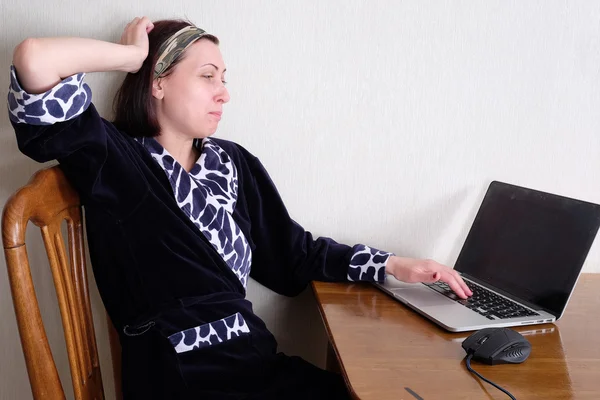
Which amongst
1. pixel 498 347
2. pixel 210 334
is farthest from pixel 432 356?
pixel 210 334

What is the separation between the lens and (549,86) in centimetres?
140

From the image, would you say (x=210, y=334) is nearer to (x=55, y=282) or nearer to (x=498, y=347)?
(x=55, y=282)

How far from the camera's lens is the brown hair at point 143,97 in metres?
1.12

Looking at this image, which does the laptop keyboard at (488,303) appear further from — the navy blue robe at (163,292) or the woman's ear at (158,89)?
the woman's ear at (158,89)

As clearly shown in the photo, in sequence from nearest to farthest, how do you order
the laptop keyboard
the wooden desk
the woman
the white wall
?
the wooden desk → the woman → the laptop keyboard → the white wall

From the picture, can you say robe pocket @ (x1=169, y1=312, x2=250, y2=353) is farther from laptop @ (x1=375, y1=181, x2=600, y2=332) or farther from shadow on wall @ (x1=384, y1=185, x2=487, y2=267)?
shadow on wall @ (x1=384, y1=185, x2=487, y2=267)

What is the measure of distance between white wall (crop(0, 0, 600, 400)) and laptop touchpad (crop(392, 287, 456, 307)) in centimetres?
21

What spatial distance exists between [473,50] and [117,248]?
91 cm

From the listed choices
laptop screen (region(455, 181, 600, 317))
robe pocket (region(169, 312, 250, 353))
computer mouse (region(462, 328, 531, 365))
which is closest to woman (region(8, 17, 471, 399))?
robe pocket (region(169, 312, 250, 353))

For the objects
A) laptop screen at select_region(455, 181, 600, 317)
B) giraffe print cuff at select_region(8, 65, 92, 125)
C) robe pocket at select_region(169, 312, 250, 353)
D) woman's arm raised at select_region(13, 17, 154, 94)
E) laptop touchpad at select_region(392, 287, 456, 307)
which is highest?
woman's arm raised at select_region(13, 17, 154, 94)

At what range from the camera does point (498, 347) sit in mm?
901

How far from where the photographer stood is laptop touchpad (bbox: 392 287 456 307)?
45.4 inches

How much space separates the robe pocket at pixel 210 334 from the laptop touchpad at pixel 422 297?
0.33 meters

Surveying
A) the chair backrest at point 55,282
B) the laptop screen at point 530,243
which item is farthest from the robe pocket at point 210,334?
the laptop screen at point 530,243
